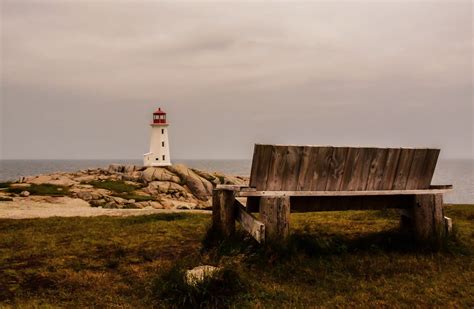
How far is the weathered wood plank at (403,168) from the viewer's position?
8180mm

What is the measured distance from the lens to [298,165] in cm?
764

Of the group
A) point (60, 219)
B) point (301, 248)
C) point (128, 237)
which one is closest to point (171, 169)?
point (60, 219)

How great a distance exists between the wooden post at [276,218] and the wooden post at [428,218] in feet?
9.58

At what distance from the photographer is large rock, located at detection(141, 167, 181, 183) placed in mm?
47438

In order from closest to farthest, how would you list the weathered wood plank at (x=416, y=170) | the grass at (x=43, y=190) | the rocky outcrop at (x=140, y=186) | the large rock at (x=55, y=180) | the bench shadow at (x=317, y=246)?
the bench shadow at (x=317, y=246) → the weathered wood plank at (x=416, y=170) → the grass at (x=43, y=190) → the rocky outcrop at (x=140, y=186) → the large rock at (x=55, y=180)

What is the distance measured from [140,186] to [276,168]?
38.3m

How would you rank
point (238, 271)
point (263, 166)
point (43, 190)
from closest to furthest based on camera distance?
1. point (238, 271)
2. point (263, 166)
3. point (43, 190)

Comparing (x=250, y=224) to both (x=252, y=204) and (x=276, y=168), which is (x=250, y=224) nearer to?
(x=252, y=204)

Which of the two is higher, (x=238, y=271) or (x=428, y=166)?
(x=428, y=166)

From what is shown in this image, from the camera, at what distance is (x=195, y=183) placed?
155ft

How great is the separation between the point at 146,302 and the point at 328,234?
213 inches

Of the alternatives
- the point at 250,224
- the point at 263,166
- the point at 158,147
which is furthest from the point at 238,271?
the point at 158,147

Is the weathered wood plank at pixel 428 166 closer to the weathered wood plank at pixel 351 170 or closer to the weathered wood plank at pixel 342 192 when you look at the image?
the weathered wood plank at pixel 342 192

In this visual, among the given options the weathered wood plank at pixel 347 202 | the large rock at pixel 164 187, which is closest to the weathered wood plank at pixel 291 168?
the weathered wood plank at pixel 347 202
